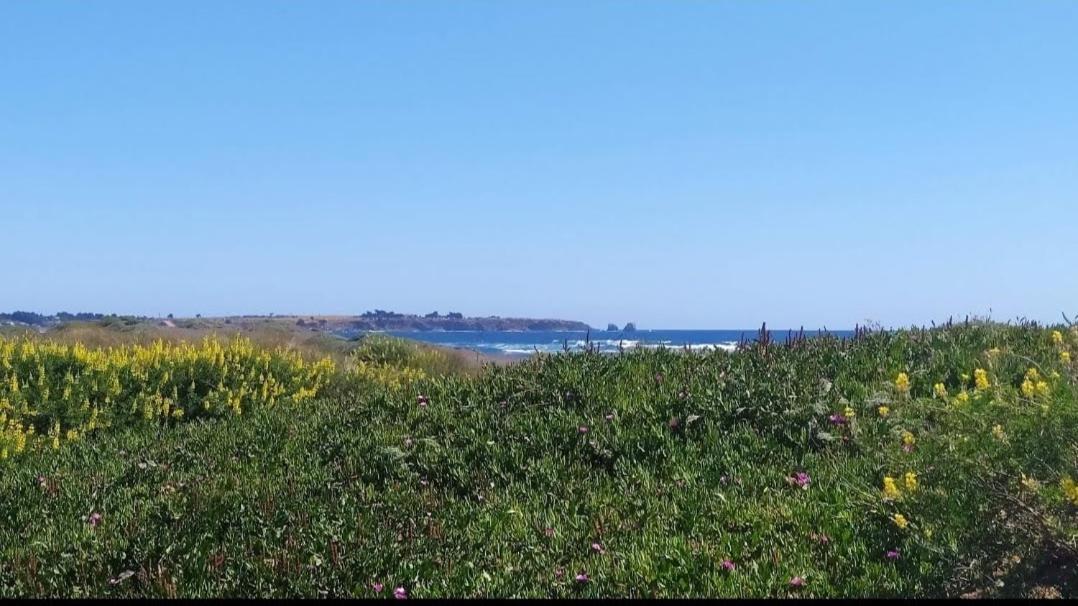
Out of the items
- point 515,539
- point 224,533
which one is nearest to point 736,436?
point 515,539

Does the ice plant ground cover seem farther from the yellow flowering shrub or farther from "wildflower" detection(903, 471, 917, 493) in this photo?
the yellow flowering shrub

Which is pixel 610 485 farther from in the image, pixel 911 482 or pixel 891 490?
pixel 911 482

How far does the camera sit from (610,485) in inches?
259

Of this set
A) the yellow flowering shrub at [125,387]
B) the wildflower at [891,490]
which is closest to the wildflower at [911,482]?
the wildflower at [891,490]

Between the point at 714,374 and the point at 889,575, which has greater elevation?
the point at 714,374

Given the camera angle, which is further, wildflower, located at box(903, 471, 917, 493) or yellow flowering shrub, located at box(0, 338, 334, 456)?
yellow flowering shrub, located at box(0, 338, 334, 456)

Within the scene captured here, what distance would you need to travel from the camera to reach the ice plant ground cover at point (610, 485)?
15.6 feet

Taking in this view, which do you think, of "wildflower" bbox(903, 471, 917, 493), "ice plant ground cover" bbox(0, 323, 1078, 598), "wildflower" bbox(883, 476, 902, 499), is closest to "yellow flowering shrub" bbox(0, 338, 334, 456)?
"ice plant ground cover" bbox(0, 323, 1078, 598)

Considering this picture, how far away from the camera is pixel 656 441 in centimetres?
730

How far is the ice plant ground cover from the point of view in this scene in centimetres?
475

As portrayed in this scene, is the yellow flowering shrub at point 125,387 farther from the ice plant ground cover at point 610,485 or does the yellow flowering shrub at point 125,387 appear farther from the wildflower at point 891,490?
the wildflower at point 891,490

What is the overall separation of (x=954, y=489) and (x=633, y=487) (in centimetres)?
220

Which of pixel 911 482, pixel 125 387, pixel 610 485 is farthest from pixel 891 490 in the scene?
pixel 125 387

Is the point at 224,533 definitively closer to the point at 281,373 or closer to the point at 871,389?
the point at 871,389
